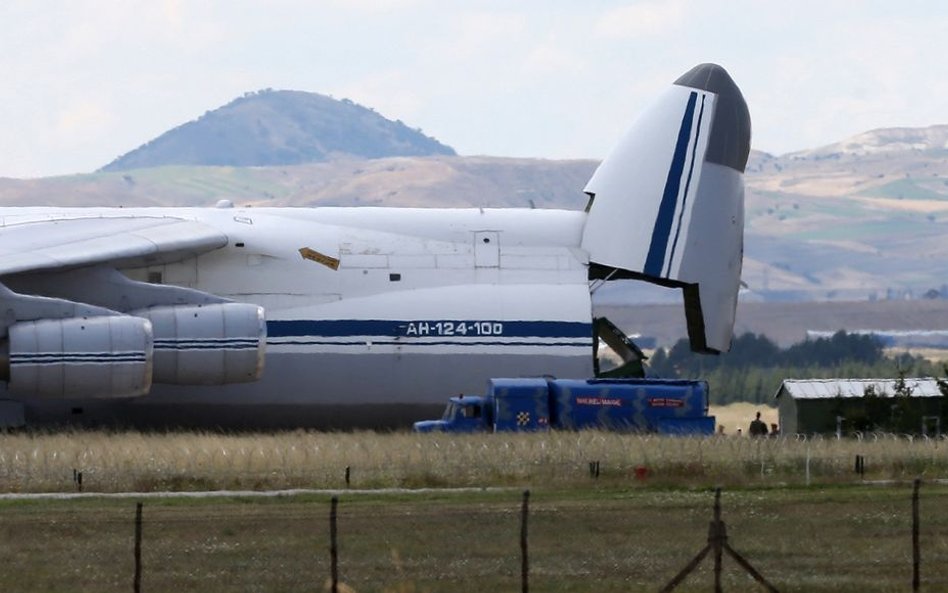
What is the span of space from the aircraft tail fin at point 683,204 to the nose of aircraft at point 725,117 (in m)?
0.02

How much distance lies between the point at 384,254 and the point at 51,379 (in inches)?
258

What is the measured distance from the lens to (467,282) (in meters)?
35.0

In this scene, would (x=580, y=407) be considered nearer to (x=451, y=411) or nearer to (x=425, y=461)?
(x=451, y=411)

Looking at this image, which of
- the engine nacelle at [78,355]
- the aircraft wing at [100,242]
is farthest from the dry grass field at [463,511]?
the aircraft wing at [100,242]

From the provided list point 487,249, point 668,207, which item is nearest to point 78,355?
point 487,249

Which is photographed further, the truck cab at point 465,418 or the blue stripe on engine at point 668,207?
the blue stripe on engine at point 668,207

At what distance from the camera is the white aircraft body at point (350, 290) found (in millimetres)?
31766

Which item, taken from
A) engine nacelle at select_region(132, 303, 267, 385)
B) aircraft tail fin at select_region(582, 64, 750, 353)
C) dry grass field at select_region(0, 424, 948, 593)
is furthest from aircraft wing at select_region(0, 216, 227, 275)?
aircraft tail fin at select_region(582, 64, 750, 353)

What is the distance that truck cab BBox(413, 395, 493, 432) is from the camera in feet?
111

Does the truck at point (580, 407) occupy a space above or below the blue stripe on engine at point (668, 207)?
below

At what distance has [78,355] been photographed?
103ft

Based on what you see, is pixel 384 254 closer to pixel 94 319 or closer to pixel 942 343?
pixel 94 319

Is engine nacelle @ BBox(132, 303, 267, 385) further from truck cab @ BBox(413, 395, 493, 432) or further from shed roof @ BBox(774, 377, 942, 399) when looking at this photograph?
shed roof @ BBox(774, 377, 942, 399)

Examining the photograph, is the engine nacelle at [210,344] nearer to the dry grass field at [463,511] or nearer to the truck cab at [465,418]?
the dry grass field at [463,511]
